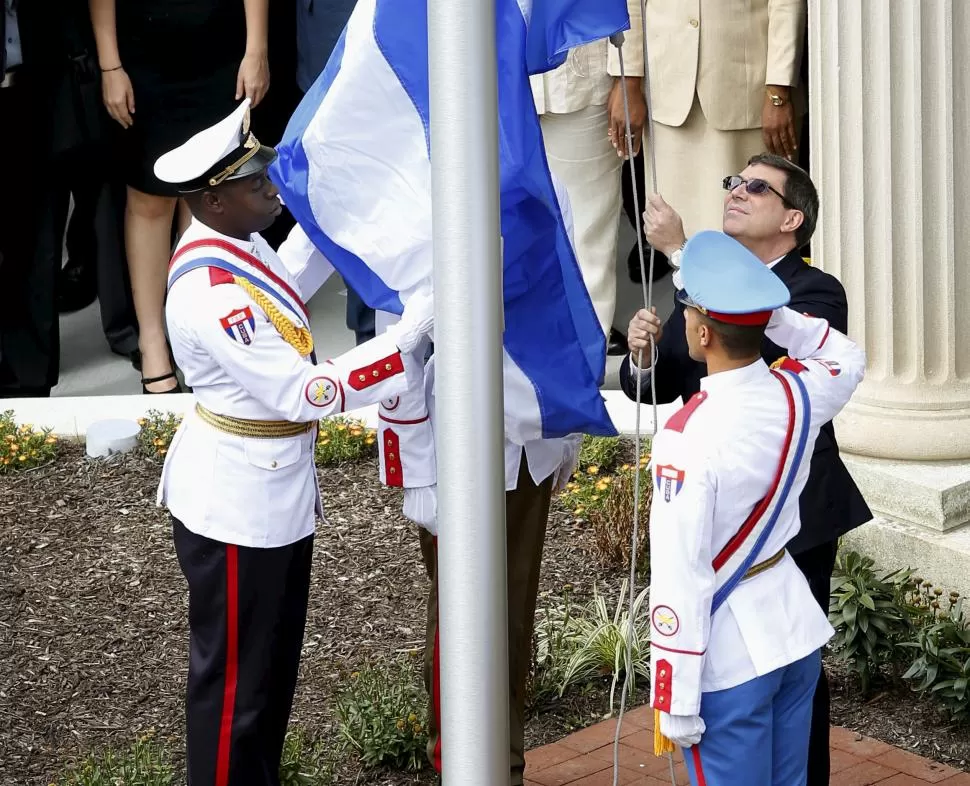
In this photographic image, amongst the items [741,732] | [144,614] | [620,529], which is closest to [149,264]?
[144,614]

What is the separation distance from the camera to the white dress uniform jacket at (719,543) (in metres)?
3.17

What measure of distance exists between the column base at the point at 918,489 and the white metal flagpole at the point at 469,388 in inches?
122

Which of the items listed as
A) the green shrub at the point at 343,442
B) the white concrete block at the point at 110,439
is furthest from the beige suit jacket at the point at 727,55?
the white concrete block at the point at 110,439

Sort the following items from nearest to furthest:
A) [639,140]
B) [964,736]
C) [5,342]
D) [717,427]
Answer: [717,427] < [964,736] < [639,140] < [5,342]

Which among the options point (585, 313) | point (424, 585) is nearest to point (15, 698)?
point (424, 585)

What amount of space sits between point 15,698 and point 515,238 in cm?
248

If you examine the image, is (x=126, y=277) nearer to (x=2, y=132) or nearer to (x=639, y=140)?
(x=2, y=132)

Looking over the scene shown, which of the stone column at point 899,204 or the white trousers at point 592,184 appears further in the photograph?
the white trousers at point 592,184

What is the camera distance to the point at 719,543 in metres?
3.25

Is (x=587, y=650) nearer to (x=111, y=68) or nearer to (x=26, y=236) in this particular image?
(x=111, y=68)

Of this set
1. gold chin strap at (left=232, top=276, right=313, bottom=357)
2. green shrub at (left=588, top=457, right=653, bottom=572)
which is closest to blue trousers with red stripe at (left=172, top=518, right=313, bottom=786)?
gold chin strap at (left=232, top=276, right=313, bottom=357)

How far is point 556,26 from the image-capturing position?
376 centimetres

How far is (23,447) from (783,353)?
13.9 ft

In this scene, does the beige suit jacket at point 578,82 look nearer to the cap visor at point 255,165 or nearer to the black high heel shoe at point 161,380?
the black high heel shoe at point 161,380
